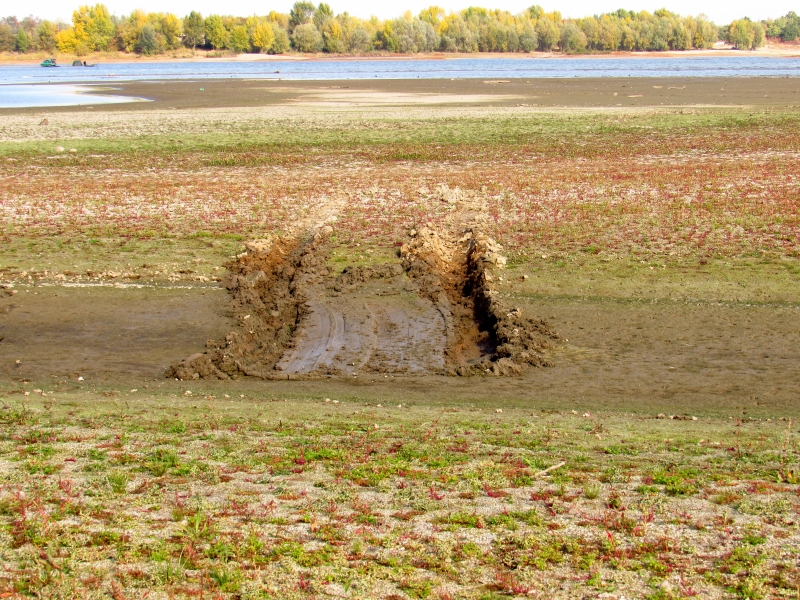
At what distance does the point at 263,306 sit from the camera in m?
15.7

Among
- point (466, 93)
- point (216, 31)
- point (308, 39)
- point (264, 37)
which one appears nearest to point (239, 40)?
point (264, 37)

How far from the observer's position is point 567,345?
1339 centimetres

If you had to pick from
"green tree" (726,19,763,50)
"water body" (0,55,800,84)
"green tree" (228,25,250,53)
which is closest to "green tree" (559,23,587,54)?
"green tree" (726,19,763,50)

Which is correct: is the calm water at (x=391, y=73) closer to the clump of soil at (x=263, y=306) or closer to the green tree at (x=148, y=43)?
the green tree at (x=148, y=43)

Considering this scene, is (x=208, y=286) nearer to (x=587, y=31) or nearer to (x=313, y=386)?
(x=313, y=386)

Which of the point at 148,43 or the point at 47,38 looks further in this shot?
the point at 47,38

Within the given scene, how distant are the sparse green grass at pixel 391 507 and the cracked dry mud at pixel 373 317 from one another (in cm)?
268

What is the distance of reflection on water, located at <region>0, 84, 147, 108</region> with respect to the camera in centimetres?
5203

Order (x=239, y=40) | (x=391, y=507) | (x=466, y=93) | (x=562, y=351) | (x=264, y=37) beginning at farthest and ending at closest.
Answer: (x=239, y=40)
(x=264, y=37)
(x=466, y=93)
(x=562, y=351)
(x=391, y=507)

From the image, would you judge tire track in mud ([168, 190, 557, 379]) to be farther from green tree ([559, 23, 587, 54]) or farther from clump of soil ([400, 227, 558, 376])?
green tree ([559, 23, 587, 54])

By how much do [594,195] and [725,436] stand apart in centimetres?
1378

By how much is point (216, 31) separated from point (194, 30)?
14.0ft

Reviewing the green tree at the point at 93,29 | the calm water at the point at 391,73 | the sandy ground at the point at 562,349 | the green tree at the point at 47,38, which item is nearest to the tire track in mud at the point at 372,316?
the sandy ground at the point at 562,349

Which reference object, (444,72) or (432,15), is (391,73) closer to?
(444,72)
